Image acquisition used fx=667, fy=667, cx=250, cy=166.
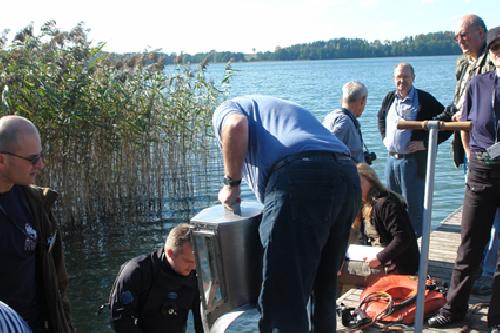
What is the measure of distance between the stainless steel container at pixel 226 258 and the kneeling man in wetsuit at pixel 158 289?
0.75 metres

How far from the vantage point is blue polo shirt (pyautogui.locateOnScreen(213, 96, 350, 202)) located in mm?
2748

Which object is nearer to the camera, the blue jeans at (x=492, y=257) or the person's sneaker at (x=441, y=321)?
the person's sneaker at (x=441, y=321)

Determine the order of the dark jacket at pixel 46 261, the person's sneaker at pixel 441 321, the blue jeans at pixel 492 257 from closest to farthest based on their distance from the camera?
the dark jacket at pixel 46 261 < the person's sneaker at pixel 441 321 < the blue jeans at pixel 492 257

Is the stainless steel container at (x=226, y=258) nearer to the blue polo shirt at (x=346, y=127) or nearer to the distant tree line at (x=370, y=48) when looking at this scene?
the blue polo shirt at (x=346, y=127)

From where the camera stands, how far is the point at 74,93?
340 inches

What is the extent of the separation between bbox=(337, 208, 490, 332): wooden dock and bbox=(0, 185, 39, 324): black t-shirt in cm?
209

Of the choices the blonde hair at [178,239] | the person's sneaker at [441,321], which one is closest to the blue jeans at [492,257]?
the person's sneaker at [441,321]

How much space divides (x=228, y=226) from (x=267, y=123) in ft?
1.53

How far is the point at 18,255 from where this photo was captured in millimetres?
2758

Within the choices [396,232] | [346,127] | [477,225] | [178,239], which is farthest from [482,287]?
[178,239]

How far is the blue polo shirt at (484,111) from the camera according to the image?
373 cm

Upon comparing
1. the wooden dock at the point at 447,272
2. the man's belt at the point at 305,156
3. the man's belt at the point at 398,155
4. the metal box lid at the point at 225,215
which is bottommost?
the wooden dock at the point at 447,272

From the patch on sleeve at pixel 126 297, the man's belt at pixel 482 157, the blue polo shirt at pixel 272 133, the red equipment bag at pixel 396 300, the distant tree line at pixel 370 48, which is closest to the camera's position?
the blue polo shirt at pixel 272 133

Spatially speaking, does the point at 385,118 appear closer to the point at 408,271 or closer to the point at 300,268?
the point at 408,271
